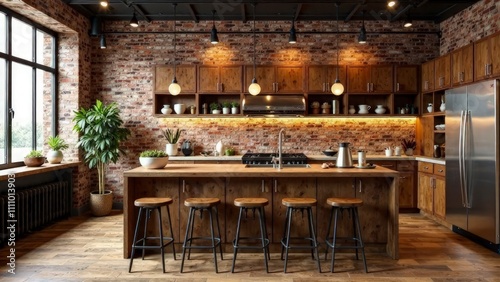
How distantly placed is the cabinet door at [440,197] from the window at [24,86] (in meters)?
6.80

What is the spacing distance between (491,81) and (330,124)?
3.36m

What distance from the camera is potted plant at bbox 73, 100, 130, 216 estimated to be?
6578 mm

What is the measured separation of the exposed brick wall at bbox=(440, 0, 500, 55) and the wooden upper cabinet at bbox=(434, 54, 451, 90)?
57 cm

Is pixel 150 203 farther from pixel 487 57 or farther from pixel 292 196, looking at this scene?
pixel 487 57

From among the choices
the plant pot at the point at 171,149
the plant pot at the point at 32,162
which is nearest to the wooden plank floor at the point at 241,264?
the plant pot at the point at 32,162

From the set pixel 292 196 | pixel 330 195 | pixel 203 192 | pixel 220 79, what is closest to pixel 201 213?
pixel 203 192

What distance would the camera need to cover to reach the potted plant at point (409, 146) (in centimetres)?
745

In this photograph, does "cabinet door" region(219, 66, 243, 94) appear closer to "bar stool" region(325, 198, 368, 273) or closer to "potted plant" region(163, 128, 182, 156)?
"potted plant" region(163, 128, 182, 156)

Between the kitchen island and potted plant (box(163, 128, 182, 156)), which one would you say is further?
potted plant (box(163, 128, 182, 156))

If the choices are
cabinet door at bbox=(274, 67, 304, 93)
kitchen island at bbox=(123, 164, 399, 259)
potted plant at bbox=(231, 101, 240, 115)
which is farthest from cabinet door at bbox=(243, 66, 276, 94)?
kitchen island at bbox=(123, 164, 399, 259)

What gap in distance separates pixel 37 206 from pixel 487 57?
6.89m

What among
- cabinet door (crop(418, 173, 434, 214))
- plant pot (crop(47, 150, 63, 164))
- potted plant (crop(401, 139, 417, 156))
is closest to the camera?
plant pot (crop(47, 150, 63, 164))

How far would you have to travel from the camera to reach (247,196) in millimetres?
4621

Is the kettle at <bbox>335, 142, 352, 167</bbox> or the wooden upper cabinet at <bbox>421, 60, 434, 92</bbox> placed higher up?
the wooden upper cabinet at <bbox>421, 60, 434, 92</bbox>
